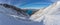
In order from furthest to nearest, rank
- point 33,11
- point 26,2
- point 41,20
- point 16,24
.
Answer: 1. point 26,2
2. point 33,11
3. point 41,20
4. point 16,24

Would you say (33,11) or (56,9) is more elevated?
(56,9)

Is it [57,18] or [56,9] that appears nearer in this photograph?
[57,18]

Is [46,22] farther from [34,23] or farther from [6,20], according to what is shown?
[6,20]

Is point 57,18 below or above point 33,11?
above

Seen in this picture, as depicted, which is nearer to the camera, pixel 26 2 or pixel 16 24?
pixel 16 24

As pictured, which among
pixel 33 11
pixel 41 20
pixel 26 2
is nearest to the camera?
pixel 41 20

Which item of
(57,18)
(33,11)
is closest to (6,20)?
(57,18)

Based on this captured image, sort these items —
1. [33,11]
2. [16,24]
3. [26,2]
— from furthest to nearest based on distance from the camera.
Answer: [26,2]
[33,11]
[16,24]

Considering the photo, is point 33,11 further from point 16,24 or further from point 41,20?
point 16,24

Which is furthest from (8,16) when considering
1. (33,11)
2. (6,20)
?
(33,11)
